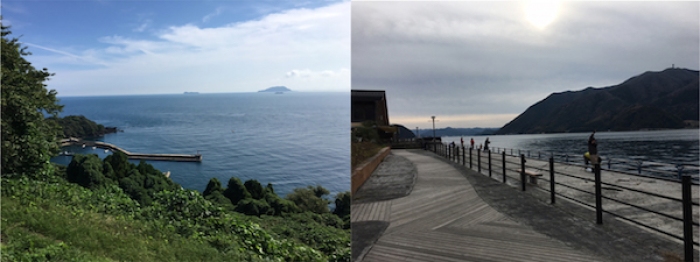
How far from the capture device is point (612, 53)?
15.0 m

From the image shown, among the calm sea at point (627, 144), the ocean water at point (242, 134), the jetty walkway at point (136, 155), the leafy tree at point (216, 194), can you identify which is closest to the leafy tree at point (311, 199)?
the ocean water at point (242, 134)

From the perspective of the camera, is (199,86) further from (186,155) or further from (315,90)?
(315,90)

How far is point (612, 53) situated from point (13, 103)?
665 inches

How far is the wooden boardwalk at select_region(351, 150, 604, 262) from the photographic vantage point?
2207 millimetres

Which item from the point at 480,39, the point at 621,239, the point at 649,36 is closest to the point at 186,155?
the point at 621,239

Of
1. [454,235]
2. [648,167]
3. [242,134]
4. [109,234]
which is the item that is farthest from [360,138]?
[648,167]

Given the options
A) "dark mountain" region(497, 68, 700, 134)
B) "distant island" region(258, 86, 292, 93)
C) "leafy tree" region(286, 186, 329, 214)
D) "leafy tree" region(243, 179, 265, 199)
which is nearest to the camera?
"leafy tree" region(243, 179, 265, 199)

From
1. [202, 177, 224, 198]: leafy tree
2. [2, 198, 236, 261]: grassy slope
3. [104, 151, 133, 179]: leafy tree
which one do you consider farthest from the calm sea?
[2, 198, 236, 261]: grassy slope

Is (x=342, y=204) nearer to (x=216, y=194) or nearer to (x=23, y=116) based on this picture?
(x=216, y=194)

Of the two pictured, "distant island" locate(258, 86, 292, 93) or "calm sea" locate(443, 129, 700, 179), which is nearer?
"distant island" locate(258, 86, 292, 93)

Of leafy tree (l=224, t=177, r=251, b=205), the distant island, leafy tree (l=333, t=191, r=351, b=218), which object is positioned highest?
the distant island

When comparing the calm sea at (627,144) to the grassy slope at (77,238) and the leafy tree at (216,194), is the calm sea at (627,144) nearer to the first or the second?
the leafy tree at (216,194)

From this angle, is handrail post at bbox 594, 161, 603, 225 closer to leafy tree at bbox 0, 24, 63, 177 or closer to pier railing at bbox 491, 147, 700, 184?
pier railing at bbox 491, 147, 700, 184

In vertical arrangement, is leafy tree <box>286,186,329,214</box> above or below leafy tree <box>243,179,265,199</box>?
below
